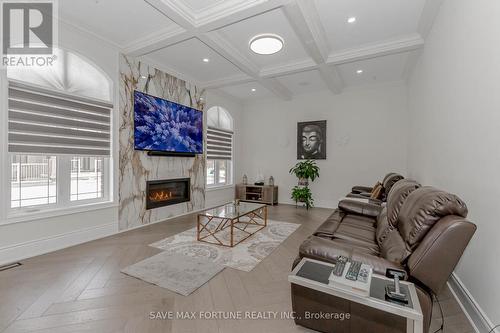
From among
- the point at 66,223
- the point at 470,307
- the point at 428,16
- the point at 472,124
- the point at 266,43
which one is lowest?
the point at 470,307

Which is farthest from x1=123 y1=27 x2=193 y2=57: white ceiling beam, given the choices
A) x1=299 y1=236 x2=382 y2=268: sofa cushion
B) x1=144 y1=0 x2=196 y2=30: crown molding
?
x1=299 y1=236 x2=382 y2=268: sofa cushion

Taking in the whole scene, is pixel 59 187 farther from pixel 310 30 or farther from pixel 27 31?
pixel 310 30

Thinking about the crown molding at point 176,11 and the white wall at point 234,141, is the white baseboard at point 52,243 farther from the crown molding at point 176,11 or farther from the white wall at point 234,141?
the crown molding at point 176,11

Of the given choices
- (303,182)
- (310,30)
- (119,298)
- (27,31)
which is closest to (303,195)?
(303,182)

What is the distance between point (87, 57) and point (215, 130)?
127 inches

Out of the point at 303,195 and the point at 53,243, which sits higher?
the point at 303,195

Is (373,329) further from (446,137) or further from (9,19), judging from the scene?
(9,19)

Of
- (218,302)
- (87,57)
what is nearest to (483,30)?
(218,302)

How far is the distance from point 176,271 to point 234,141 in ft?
15.7

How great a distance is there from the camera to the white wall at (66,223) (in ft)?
8.98

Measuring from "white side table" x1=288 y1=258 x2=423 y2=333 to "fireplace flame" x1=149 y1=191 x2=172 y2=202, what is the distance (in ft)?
12.2

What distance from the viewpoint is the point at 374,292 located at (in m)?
1.21

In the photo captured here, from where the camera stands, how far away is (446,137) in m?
2.55

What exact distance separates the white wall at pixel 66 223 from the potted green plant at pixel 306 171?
4222mm
